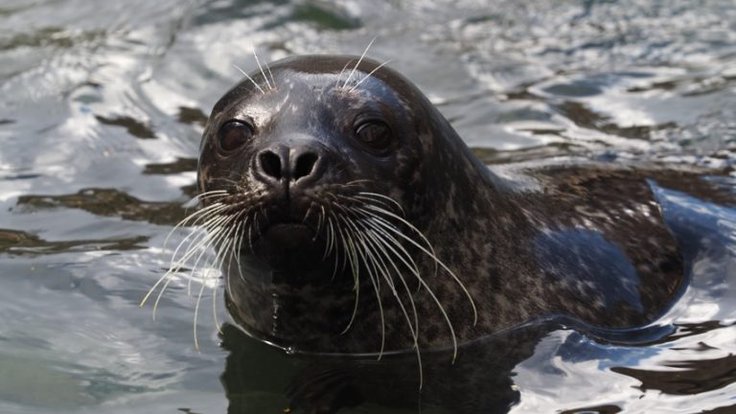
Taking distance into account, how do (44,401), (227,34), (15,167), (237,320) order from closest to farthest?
(44,401), (237,320), (15,167), (227,34)

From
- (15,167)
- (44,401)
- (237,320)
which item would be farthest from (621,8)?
(44,401)

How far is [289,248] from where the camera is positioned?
5.00m

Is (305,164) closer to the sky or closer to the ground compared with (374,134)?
closer to the ground

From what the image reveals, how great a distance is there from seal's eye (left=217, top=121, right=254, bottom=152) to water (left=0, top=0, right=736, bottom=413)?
95 cm

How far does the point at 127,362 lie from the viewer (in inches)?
224

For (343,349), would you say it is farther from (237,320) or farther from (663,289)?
(663,289)

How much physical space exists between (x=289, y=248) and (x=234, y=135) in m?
0.60

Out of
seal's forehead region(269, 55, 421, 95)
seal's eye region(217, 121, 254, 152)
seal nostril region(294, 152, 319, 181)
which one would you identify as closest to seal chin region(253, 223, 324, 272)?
seal nostril region(294, 152, 319, 181)

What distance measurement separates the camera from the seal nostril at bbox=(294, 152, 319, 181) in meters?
4.89

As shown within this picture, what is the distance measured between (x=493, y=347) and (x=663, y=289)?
1.05m

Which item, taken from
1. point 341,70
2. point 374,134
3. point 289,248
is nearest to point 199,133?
point 341,70

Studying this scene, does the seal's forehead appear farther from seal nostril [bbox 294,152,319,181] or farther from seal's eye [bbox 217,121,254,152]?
seal nostril [bbox 294,152,319,181]

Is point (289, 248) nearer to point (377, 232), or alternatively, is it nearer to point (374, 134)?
point (377, 232)

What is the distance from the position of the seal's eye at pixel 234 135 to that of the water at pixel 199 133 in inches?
37.4
